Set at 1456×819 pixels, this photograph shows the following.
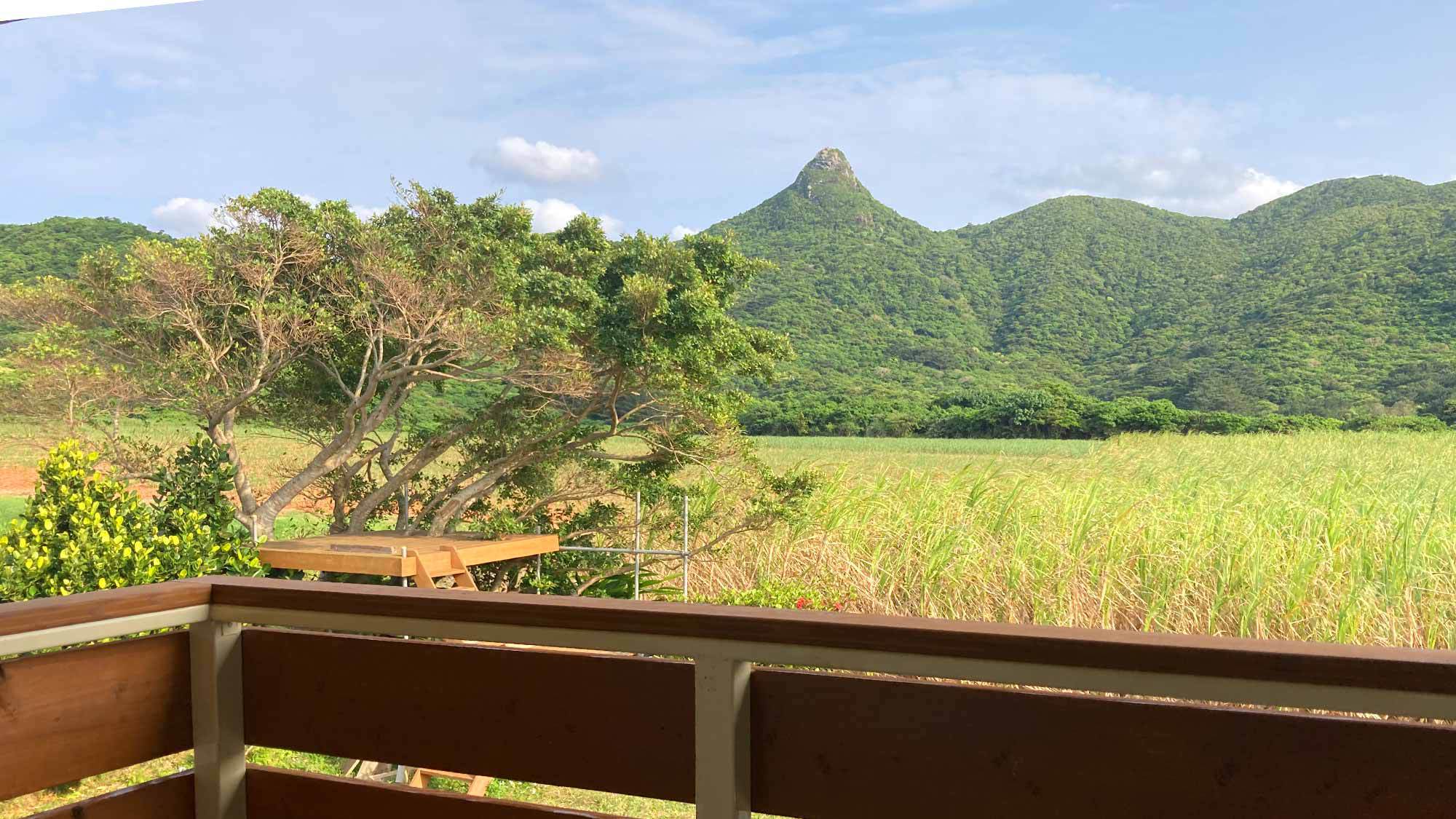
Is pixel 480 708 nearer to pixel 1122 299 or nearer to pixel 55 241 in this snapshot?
pixel 55 241

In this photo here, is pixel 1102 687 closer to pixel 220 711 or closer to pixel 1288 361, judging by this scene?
pixel 220 711

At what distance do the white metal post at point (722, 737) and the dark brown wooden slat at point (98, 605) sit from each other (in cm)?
54

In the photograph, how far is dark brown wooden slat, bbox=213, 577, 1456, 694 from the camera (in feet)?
2.15

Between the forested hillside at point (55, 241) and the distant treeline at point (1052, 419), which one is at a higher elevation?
the forested hillside at point (55, 241)

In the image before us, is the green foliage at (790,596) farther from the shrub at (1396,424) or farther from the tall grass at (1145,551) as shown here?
the shrub at (1396,424)

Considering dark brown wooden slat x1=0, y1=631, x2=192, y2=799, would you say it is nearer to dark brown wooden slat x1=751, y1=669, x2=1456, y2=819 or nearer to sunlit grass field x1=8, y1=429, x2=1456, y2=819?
dark brown wooden slat x1=751, y1=669, x2=1456, y2=819

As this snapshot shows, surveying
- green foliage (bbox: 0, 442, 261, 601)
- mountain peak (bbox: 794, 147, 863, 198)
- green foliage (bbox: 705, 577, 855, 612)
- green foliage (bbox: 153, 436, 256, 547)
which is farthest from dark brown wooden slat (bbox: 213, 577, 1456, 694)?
mountain peak (bbox: 794, 147, 863, 198)

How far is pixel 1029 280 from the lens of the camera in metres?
24.0

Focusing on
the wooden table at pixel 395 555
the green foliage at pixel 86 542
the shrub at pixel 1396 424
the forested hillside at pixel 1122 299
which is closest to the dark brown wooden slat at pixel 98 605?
the green foliage at pixel 86 542

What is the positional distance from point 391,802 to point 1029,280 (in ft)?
79.9

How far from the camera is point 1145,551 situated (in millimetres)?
4793

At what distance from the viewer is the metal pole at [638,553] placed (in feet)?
19.2

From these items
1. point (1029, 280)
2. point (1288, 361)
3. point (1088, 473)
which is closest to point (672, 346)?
point (1088, 473)

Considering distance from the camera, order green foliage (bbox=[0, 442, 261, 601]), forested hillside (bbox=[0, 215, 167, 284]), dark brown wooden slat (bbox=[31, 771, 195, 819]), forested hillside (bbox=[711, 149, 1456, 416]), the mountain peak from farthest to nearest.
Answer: the mountain peak
forested hillside (bbox=[711, 149, 1456, 416])
forested hillside (bbox=[0, 215, 167, 284])
green foliage (bbox=[0, 442, 261, 601])
dark brown wooden slat (bbox=[31, 771, 195, 819])
